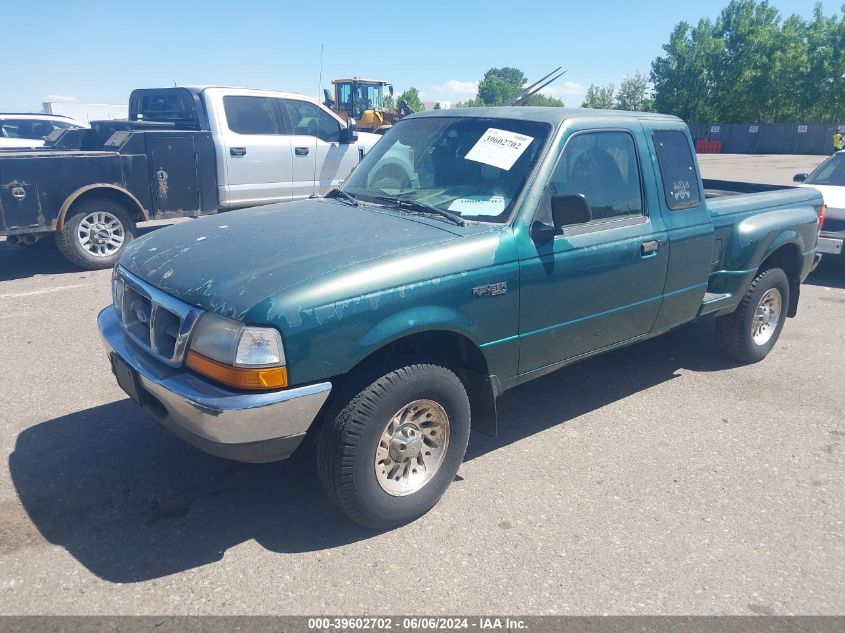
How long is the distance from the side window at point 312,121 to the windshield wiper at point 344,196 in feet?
19.9

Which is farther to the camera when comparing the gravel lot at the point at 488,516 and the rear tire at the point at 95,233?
the rear tire at the point at 95,233

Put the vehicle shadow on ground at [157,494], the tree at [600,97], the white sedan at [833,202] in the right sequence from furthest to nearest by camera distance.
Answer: the tree at [600,97], the white sedan at [833,202], the vehicle shadow on ground at [157,494]

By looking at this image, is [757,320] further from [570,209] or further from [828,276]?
[828,276]

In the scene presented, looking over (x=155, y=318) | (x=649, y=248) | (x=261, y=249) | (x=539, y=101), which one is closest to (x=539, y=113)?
(x=649, y=248)

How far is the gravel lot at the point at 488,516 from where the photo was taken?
2758 millimetres

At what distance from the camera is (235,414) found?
2.61 metres

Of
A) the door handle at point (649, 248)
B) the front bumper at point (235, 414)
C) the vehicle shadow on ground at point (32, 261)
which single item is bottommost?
the vehicle shadow on ground at point (32, 261)

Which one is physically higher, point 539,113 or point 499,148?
point 539,113

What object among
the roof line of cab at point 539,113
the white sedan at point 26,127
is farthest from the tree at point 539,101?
the white sedan at point 26,127

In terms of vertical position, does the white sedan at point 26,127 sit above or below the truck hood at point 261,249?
above

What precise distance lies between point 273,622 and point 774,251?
4647 millimetres

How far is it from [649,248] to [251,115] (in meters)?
7.08

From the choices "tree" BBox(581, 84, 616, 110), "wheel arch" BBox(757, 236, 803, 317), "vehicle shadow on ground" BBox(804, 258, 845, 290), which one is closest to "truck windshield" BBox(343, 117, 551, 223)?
"wheel arch" BBox(757, 236, 803, 317)

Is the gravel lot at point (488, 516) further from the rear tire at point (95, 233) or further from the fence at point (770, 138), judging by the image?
the fence at point (770, 138)
